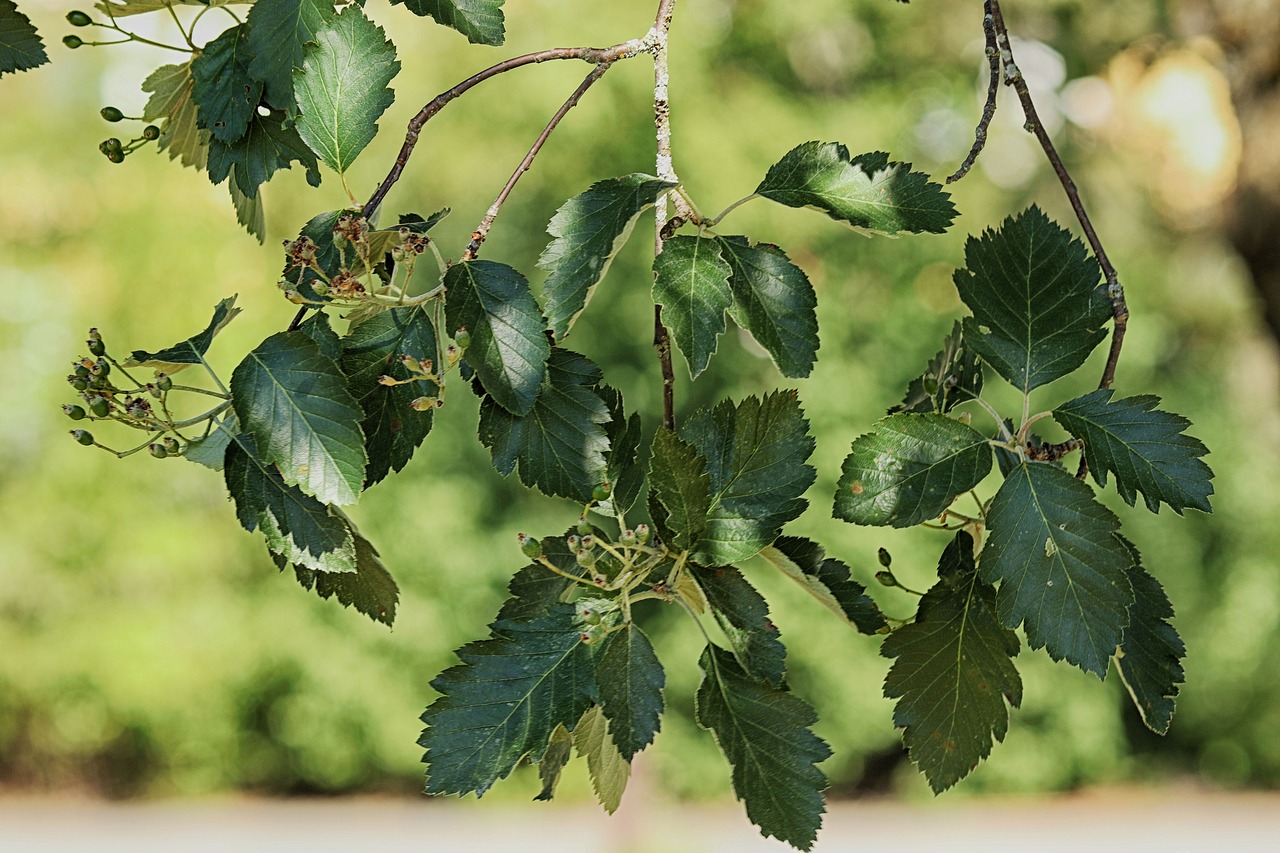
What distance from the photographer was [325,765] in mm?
5535

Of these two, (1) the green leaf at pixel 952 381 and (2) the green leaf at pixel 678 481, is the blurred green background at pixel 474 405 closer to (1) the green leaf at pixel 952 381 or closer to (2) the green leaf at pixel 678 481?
(1) the green leaf at pixel 952 381

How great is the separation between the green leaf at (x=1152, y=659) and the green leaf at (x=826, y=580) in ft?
0.54

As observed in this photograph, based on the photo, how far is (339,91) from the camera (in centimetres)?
72

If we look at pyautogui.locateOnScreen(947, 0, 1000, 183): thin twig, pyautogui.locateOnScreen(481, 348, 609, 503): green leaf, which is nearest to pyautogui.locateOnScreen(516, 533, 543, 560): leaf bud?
pyautogui.locateOnScreen(481, 348, 609, 503): green leaf

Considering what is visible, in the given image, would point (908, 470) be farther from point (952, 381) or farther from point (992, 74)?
point (992, 74)

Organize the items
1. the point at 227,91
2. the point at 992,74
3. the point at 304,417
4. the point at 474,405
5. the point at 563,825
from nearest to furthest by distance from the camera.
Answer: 1. the point at 304,417
2. the point at 227,91
3. the point at 992,74
4. the point at 474,405
5. the point at 563,825

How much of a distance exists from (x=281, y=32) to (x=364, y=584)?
0.32 m

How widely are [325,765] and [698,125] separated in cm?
311

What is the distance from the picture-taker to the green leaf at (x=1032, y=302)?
0.79 m

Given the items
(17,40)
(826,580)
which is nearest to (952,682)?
→ (826,580)

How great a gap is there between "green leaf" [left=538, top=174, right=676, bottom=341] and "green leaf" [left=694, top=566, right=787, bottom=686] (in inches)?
6.6

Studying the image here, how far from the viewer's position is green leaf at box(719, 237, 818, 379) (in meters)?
0.71

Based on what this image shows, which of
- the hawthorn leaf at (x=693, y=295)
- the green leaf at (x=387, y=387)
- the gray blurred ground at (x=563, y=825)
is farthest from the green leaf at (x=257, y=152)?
the gray blurred ground at (x=563, y=825)

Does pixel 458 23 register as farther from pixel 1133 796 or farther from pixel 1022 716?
pixel 1133 796
